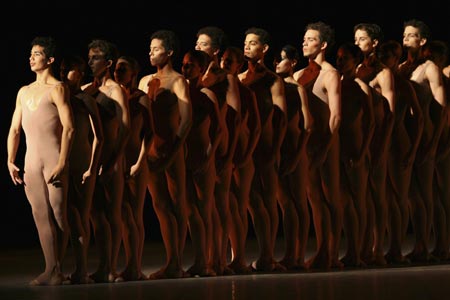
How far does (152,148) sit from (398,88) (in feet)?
6.80

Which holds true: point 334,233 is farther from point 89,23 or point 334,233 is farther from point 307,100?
point 89,23

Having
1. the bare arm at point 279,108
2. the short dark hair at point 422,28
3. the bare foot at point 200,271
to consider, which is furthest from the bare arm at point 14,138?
the short dark hair at point 422,28

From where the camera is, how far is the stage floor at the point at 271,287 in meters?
9.81

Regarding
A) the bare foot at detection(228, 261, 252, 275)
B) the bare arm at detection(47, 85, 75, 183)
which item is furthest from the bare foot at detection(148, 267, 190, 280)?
the bare arm at detection(47, 85, 75, 183)

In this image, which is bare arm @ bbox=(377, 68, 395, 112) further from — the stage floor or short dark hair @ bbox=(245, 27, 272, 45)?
the stage floor

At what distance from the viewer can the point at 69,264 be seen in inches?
491

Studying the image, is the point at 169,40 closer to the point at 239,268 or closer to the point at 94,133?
the point at 94,133

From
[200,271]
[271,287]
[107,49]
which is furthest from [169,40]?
[271,287]

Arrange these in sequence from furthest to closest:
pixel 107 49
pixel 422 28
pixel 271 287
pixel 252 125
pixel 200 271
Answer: pixel 422 28 < pixel 252 125 < pixel 200 271 < pixel 107 49 < pixel 271 287

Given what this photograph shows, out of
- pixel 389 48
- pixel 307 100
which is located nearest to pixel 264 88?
pixel 307 100

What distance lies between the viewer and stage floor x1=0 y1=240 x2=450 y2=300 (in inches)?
386

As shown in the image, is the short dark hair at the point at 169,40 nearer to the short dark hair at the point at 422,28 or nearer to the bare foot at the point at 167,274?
the bare foot at the point at 167,274

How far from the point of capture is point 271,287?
10312 millimetres

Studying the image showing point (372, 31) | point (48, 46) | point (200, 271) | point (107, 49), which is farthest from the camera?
point (372, 31)
